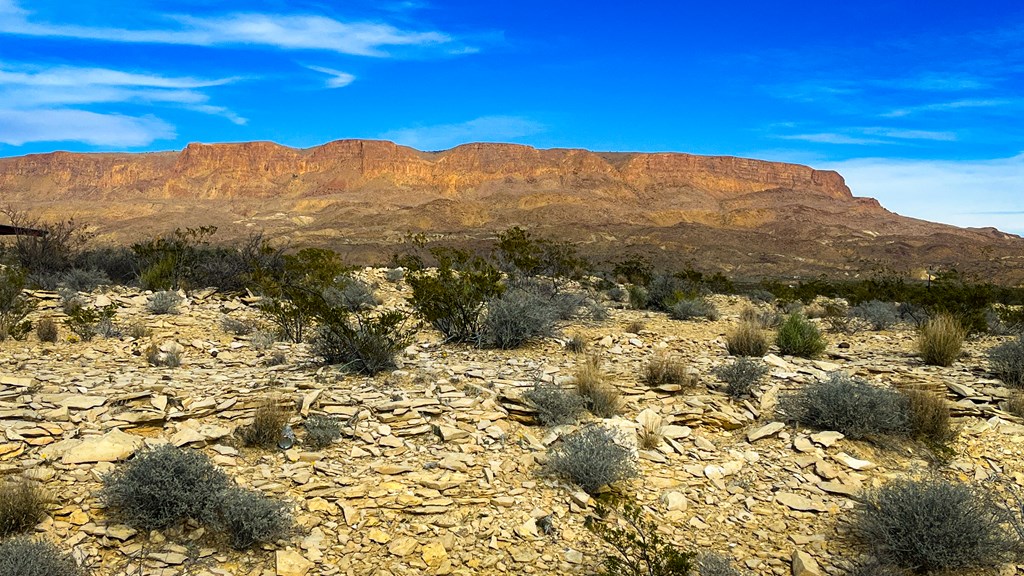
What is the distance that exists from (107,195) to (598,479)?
16932cm

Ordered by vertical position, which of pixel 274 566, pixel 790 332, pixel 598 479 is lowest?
pixel 274 566

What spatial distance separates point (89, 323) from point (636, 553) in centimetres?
978

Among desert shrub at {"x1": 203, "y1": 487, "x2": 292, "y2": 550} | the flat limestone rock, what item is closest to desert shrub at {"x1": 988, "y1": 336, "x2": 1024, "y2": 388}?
desert shrub at {"x1": 203, "y1": 487, "x2": 292, "y2": 550}

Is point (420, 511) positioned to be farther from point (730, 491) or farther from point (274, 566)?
point (730, 491)

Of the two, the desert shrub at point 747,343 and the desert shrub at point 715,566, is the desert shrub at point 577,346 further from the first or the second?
the desert shrub at point 715,566

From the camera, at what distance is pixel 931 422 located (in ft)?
18.5

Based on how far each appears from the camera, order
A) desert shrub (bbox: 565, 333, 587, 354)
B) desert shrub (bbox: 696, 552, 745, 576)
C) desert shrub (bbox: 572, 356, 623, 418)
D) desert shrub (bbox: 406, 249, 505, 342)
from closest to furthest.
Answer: desert shrub (bbox: 696, 552, 745, 576) → desert shrub (bbox: 572, 356, 623, 418) → desert shrub (bbox: 565, 333, 587, 354) → desert shrub (bbox: 406, 249, 505, 342)

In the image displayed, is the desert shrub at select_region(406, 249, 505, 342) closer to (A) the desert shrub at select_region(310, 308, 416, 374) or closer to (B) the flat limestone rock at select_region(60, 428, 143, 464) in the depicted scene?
(A) the desert shrub at select_region(310, 308, 416, 374)

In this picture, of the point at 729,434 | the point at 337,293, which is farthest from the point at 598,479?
the point at 337,293

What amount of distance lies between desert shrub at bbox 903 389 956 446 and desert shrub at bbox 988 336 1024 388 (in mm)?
2107

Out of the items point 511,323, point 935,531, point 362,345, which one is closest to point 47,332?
point 362,345

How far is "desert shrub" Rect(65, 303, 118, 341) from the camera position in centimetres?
940

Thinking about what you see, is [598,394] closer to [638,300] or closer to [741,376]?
[741,376]

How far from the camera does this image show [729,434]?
5902mm
